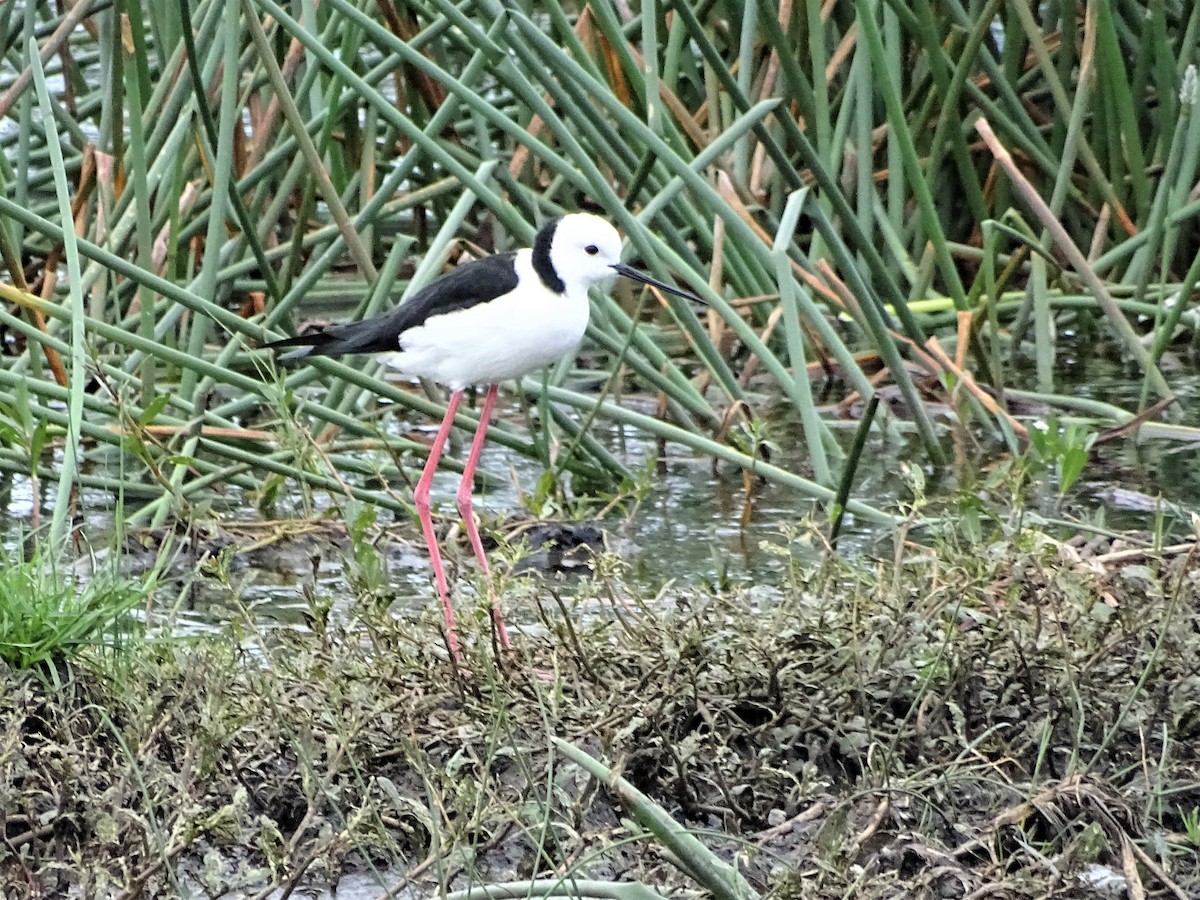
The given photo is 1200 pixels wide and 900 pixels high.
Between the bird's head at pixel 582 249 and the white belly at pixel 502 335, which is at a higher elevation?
the bird's head at pixel 582 249

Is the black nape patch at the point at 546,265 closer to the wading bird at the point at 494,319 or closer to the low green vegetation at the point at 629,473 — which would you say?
the wading bird at the point at 494,319

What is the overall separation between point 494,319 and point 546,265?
0.47 ft

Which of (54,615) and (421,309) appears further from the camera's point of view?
(421,309)

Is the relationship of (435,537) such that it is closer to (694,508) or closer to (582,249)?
(582,249)

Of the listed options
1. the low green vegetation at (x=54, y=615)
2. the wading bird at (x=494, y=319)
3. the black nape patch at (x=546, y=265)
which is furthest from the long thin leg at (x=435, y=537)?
the low green vegetation at (x=54, y=615)

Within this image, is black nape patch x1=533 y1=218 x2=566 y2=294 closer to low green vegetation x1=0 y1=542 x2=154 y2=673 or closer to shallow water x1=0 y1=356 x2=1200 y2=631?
shallow water x1=0 y1=356 x2=1200 y2=631

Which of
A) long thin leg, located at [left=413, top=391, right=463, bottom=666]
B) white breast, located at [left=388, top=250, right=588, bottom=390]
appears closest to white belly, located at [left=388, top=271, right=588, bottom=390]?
white breast, located at [left=388, top=250, right=588, bottom=390]

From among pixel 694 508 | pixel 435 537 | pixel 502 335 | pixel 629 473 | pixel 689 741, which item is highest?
pixel 502 335

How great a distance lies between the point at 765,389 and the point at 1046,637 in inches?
95.9

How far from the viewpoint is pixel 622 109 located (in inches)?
139

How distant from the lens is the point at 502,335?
10.4ft

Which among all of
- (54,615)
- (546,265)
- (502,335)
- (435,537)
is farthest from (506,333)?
(54,615)

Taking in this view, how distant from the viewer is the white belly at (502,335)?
3.16m

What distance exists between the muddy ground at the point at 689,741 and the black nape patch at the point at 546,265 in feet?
2.25
